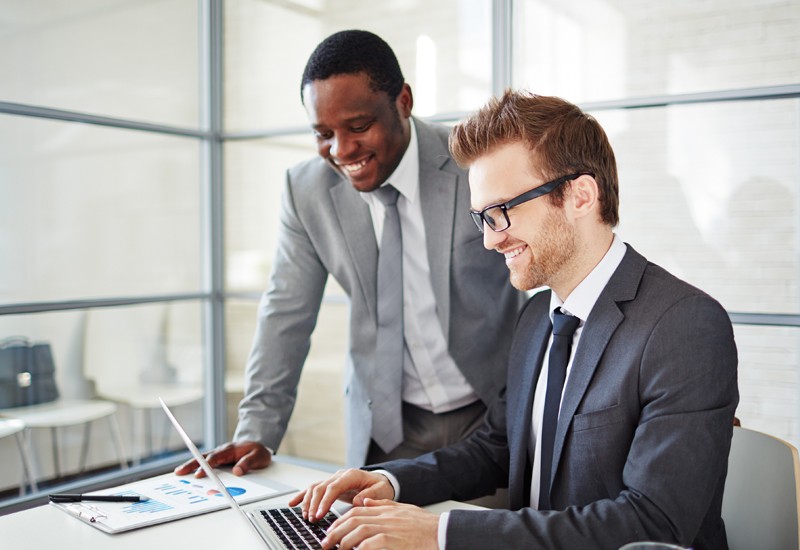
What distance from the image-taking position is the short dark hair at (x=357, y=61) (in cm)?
183

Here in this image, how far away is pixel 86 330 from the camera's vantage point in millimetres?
3906

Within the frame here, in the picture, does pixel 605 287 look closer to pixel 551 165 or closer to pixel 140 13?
pixel 551 165

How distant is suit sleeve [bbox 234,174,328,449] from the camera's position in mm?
1946

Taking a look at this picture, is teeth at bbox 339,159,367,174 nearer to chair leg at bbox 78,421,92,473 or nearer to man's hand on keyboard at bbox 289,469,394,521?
man's hand on keyboard at bbox 289,469,394,521

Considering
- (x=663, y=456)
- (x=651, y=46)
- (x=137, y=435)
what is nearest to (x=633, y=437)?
(x=663, y=456)

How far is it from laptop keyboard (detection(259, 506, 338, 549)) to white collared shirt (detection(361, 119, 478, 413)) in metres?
0.65

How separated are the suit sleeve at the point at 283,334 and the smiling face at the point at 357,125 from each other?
322 mm

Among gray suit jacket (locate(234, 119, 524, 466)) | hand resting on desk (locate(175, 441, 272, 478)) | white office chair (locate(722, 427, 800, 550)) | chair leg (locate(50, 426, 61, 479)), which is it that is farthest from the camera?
chair leg (locate(50, 426, 61, 479))

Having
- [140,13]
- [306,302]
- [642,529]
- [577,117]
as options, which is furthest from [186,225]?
[642,529]

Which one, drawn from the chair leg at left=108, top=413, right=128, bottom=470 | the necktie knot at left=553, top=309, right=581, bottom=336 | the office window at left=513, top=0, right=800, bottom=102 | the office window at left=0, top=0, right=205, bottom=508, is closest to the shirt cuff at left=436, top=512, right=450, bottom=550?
the necktie knot at left=553, top=309, right=581, bottom=336

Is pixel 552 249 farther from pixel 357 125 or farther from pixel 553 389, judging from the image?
pixel 357 125

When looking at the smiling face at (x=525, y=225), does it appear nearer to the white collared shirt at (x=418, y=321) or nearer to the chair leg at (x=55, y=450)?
the white collared shirt at (x=418, y=321)

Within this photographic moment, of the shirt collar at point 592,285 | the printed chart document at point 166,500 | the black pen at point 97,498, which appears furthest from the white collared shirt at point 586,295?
the black pen at point 97,498

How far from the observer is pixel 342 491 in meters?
1.44
